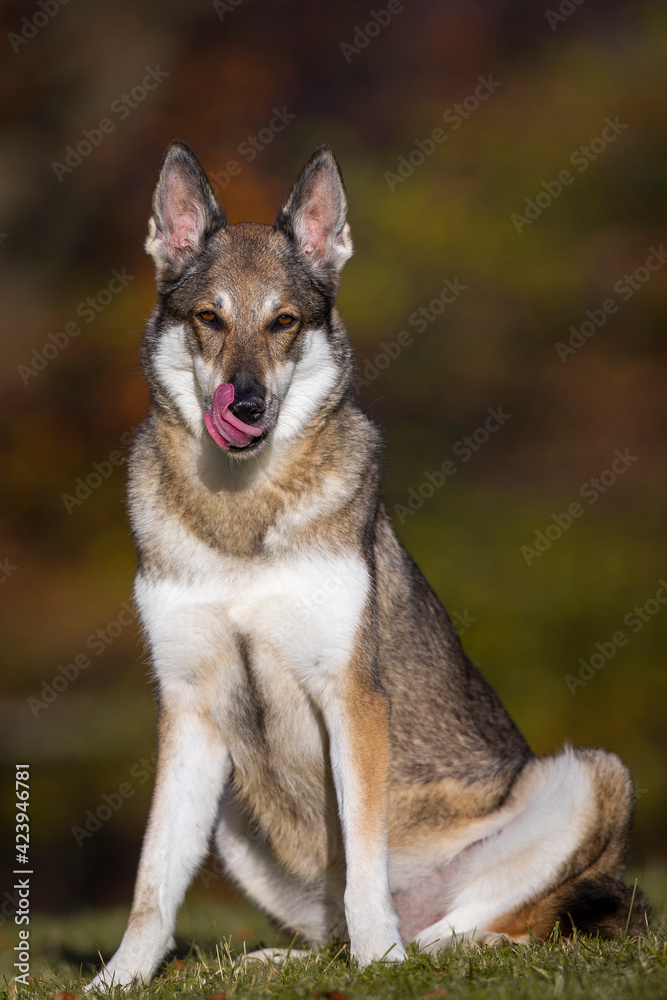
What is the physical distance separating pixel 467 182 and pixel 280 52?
2.99m

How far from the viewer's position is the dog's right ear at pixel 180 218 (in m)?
4.60

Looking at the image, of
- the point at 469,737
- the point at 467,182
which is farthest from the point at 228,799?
the point at 467,182

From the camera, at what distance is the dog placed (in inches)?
163

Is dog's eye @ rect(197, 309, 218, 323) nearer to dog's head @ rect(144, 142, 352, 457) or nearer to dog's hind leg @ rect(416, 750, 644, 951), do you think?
dog's head @ rect(144, 142, 352, 457)

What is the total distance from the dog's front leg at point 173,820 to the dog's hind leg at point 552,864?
99 cm

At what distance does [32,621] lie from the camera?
1289 cm

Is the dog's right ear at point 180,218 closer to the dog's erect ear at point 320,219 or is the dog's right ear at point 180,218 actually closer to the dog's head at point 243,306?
the dog's head at point 243,306

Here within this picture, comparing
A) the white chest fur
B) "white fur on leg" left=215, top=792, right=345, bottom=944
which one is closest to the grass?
"white fur on leg" left=215, top=792, right=345, bottom=944

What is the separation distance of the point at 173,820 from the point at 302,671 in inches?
32.0

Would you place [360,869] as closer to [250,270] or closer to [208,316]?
[208,316]

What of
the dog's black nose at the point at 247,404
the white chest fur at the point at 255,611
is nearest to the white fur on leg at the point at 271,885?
the white chest fur at the point at 255,611

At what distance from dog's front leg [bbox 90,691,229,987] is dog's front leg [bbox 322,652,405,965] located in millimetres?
559

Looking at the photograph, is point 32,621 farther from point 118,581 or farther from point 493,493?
point 493,493

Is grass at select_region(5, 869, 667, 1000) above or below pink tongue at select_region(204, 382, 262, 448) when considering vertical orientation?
below
